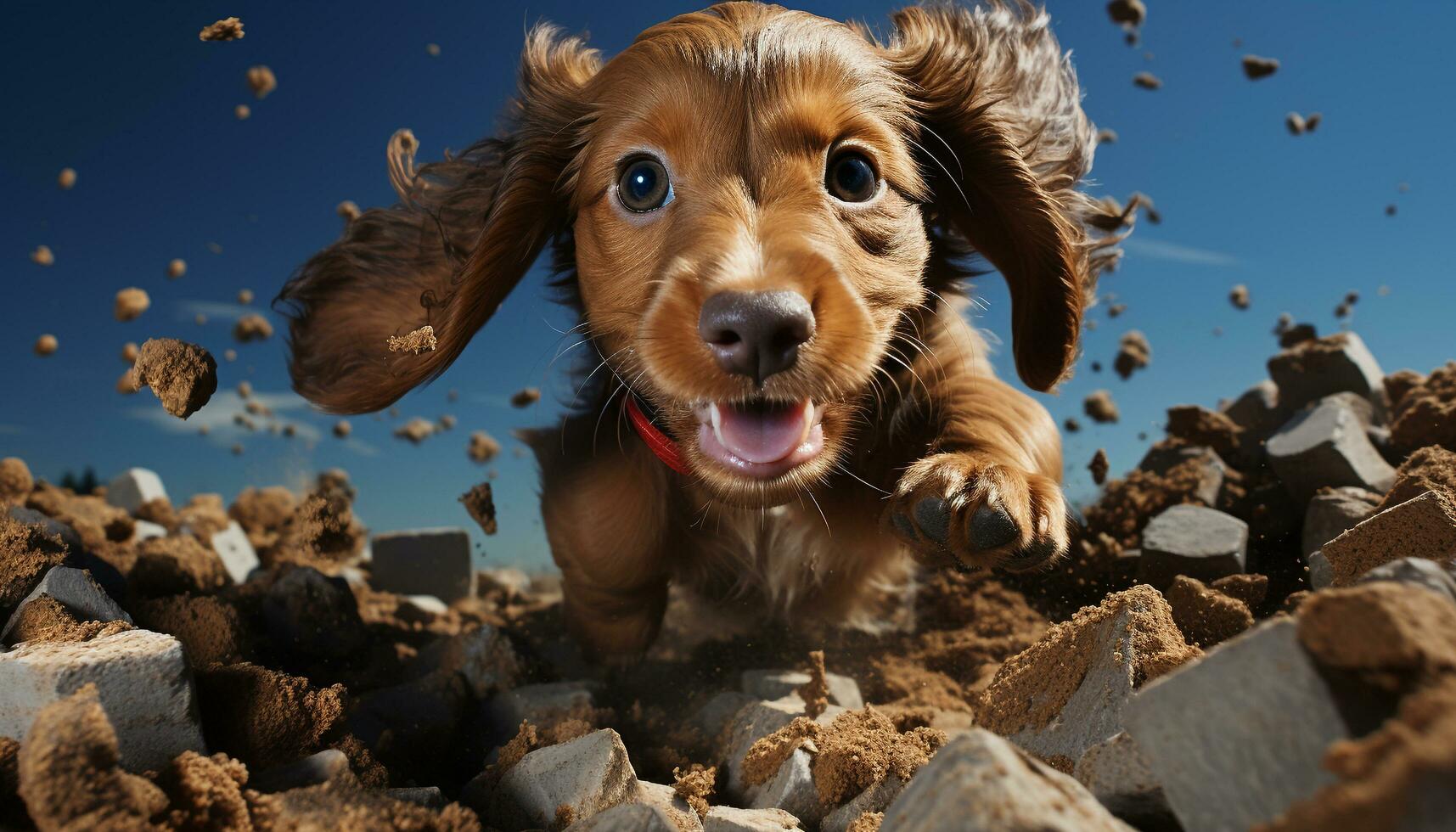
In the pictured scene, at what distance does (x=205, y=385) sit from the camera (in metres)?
2.43

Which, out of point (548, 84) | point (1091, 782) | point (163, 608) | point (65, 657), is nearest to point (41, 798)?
point (65, 657)

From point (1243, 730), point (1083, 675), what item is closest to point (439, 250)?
point (1083, 675)

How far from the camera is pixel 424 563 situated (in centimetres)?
528

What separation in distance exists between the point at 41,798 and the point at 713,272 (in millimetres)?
1447

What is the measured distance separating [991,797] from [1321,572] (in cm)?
153

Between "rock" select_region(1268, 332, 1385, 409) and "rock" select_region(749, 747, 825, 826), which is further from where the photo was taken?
"rock" select_region(1268, 332, 1385, 409)

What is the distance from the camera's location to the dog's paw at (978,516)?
207cm

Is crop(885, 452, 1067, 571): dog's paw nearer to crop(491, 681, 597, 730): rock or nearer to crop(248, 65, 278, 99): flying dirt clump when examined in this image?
crop(491, 681, 597, 730): rock

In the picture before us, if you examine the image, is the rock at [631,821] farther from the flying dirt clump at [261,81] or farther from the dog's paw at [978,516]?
the flying dirt clump at [261,81]

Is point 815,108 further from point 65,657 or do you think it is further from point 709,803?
point 65,657

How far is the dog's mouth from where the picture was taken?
7.07 ft

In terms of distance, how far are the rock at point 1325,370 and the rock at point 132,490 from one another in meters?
6.50

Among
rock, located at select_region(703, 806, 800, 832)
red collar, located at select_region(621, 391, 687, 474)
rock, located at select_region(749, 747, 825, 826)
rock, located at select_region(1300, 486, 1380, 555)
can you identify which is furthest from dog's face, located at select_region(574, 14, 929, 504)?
rock, located at select_region(1300, 486, 1380, 555)

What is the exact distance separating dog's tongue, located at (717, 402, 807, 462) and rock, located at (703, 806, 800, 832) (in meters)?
0.78
